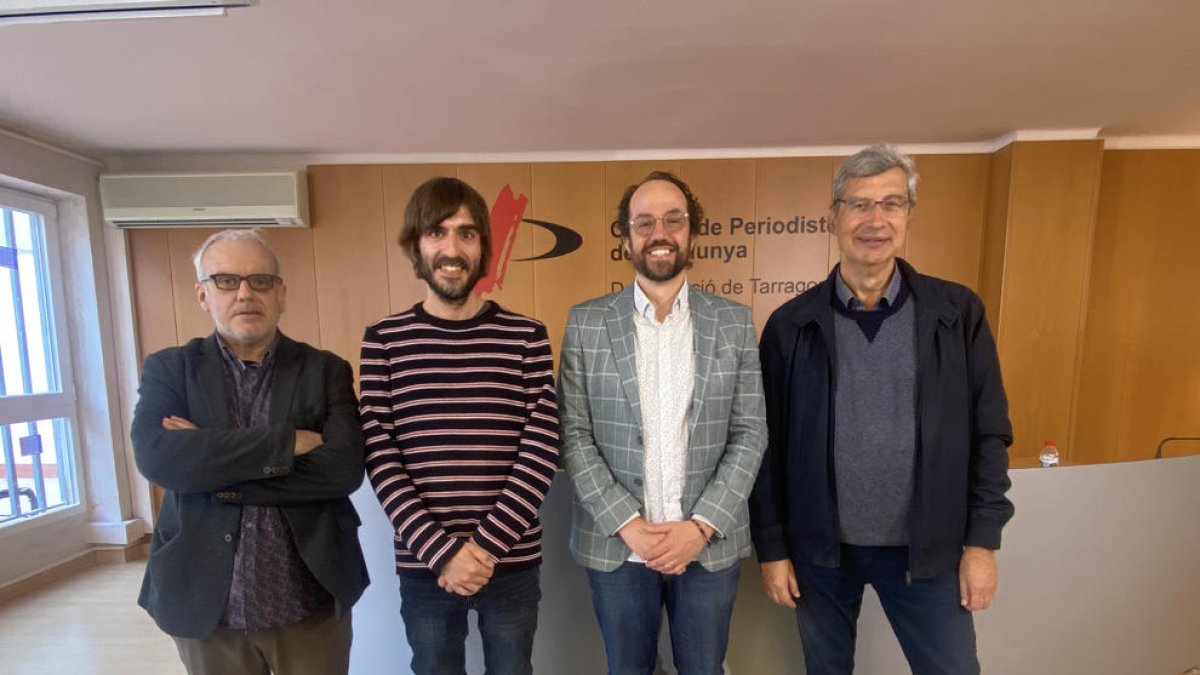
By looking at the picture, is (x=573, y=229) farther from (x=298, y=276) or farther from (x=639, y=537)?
(x=639, y=537)

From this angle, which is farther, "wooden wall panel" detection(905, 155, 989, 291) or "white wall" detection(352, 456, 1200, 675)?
"wooden wall panel" detection(905, 155, 989, 291)

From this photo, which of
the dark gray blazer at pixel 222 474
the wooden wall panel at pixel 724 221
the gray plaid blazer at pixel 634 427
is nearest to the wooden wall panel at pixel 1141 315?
the wooden wall panel at pixel 724 221

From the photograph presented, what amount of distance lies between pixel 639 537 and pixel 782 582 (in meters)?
0.43

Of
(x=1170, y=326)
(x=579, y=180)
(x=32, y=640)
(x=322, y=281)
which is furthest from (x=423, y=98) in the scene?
(x=1170, y=326)

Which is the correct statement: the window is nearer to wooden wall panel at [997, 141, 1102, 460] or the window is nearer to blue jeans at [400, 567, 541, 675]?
blue jeans at [400, 567, 541, 675]

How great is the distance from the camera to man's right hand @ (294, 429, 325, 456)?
1.13m

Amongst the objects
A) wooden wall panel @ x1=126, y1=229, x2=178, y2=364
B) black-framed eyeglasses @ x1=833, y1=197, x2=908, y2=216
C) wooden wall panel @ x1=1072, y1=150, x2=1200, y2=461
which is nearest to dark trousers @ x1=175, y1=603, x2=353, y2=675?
black-framed eyeglasses @ x1=833, y1=197, x2=908, y2=216

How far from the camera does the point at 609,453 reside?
1255 mm

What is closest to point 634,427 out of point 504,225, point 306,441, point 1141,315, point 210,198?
point 306,441

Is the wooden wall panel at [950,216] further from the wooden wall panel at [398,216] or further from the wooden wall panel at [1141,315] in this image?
the wooden wall panel at [398,216]

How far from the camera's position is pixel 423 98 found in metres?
2.88

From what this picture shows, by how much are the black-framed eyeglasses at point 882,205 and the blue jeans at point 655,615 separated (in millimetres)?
971

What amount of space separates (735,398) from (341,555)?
1.04m

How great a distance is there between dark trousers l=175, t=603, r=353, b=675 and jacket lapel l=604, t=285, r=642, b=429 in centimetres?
90
